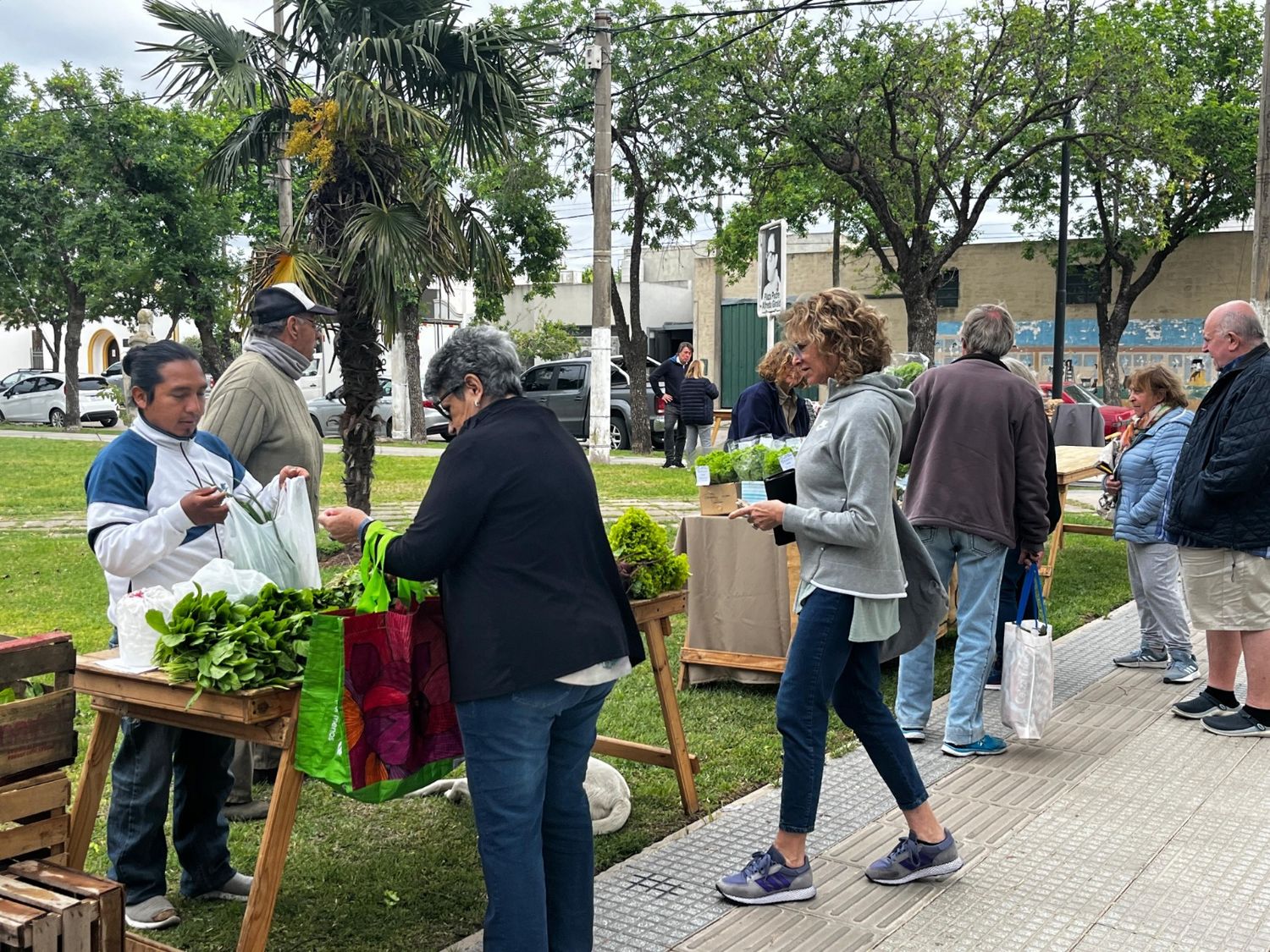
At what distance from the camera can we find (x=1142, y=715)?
617 centimetres

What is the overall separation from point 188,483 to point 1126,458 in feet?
17.6

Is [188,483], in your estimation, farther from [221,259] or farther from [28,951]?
[221,259]

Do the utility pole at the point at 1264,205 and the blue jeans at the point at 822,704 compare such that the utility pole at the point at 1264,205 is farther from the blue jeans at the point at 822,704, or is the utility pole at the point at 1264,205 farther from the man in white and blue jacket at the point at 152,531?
the man in white and blue jacket at the point at 152,531

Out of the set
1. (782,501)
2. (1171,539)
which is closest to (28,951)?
(782,501)

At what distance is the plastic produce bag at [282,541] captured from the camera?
3609 millimetres

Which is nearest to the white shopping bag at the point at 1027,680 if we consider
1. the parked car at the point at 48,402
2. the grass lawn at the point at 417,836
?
the grass lawn at the point at 417,836

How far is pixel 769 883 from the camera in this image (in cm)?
389

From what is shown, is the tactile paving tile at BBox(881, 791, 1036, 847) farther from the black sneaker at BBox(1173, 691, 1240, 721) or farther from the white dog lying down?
the black sneaker at BBox(1173, 691, 1240, 721)

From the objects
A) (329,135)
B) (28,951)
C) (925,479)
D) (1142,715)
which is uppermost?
(329,135)

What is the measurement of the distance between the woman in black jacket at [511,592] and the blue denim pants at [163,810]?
1.12 metres

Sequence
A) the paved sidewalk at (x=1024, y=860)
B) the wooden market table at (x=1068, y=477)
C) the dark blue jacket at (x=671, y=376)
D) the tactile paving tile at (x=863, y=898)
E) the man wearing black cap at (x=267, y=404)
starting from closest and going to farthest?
the paved sidewalk at (x=1024, y=860)
the tactile paving tile at (x=863, y=898)
the man wearing black cap at (x=267, y=404)
the wooden market table at (x=1068, y=477)
the dark blue jacket at (x=671, y=376)

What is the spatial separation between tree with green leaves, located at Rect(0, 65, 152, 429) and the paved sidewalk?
76.5 ft

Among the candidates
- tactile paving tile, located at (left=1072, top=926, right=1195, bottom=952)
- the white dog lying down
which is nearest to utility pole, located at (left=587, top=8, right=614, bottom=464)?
the white dog lying down

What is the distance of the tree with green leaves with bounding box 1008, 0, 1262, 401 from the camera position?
2611 centimetres
